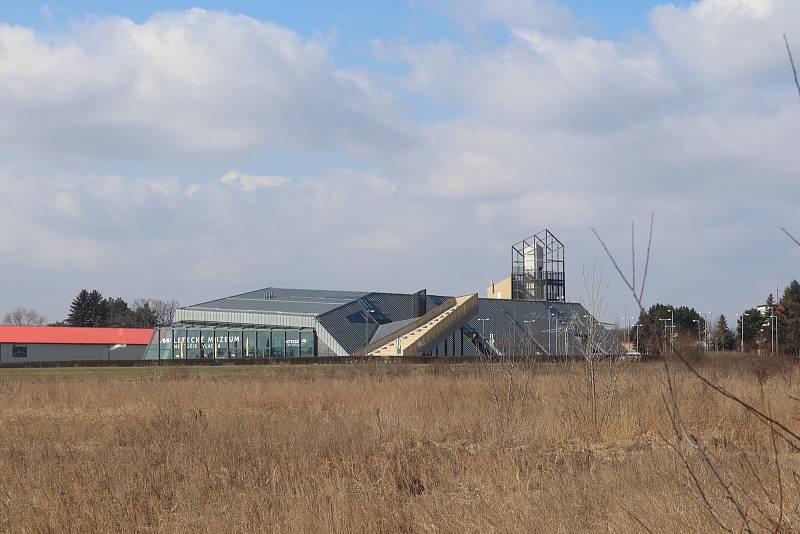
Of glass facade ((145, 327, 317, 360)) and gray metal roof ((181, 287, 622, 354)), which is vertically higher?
gray metal roof ((181, 287, 622, 354))

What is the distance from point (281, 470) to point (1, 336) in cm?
8799

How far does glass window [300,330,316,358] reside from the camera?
7850 centimetres

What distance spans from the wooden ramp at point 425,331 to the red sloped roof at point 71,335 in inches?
1359

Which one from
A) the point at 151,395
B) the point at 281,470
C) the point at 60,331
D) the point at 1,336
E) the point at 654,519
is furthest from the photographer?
the point at 60,331

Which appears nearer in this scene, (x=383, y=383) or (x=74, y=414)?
(x=74, y=414)

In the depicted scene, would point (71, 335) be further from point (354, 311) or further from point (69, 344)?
point (354, 311)

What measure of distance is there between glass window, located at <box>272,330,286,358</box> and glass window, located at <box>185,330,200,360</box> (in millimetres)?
6994

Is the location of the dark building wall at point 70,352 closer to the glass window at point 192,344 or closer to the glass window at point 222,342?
the glass window at point 192,344

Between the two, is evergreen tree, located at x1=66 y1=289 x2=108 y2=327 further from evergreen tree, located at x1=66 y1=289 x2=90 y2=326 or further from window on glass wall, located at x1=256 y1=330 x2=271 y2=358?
window on glass wall, located at x1=256 y1=330 x2=271 y2=358

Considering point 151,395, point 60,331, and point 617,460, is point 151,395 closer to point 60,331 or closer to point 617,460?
point 617,460

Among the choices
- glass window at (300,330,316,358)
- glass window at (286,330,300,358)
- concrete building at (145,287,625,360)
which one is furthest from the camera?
glass window at (300,330,316,358)

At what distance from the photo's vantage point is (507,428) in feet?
47.3

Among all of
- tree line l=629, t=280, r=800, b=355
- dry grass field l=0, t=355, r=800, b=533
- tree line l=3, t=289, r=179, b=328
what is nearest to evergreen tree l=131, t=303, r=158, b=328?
tree line l=3, t=289, r=179, b=328

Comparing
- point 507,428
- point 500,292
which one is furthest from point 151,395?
point 500,292
